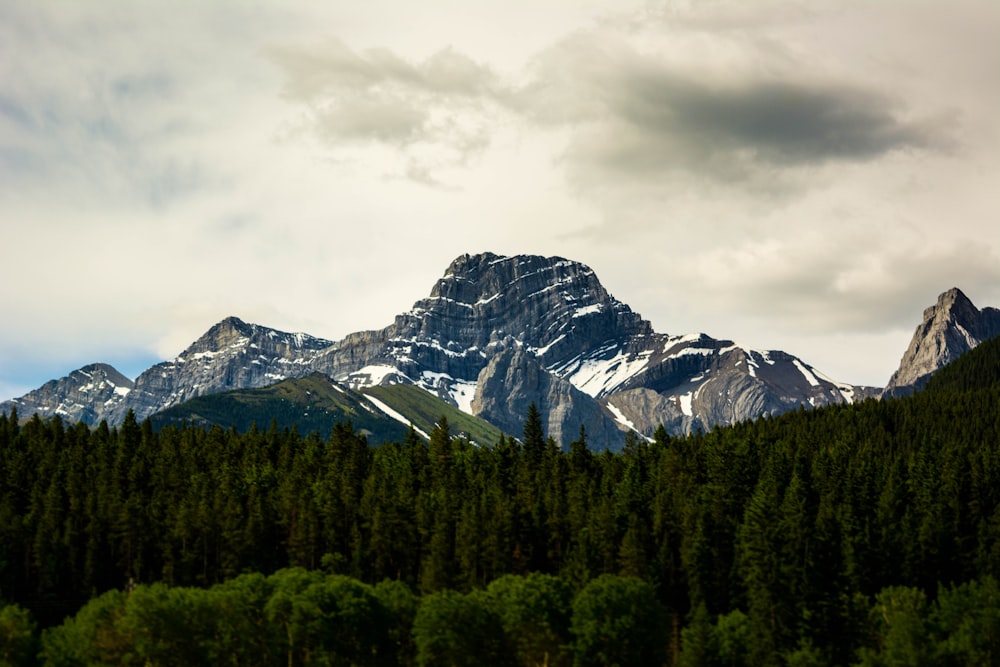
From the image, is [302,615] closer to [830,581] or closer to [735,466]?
[830,581]

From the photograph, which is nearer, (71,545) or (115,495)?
(71,545)

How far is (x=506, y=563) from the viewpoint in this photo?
145625mm

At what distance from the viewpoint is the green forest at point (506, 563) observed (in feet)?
359

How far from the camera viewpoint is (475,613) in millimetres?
111125

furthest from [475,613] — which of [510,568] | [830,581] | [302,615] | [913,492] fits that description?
[913,492]

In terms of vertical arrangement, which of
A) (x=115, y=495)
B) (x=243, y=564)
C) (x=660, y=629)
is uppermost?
(x=115, y=495)

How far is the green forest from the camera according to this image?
110m

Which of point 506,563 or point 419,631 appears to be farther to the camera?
point 506,563

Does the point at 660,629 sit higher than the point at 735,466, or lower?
lower

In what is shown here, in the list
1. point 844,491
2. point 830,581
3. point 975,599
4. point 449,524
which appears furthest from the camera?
point 844,491

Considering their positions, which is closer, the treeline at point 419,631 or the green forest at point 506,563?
the treeline at point 419,631

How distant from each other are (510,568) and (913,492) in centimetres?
6495

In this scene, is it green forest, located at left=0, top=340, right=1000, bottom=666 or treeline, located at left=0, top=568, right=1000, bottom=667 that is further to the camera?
green forest, located at left=0, top=340, right=1000, bottom=666

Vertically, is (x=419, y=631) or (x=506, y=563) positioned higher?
(x=506, y=563)
